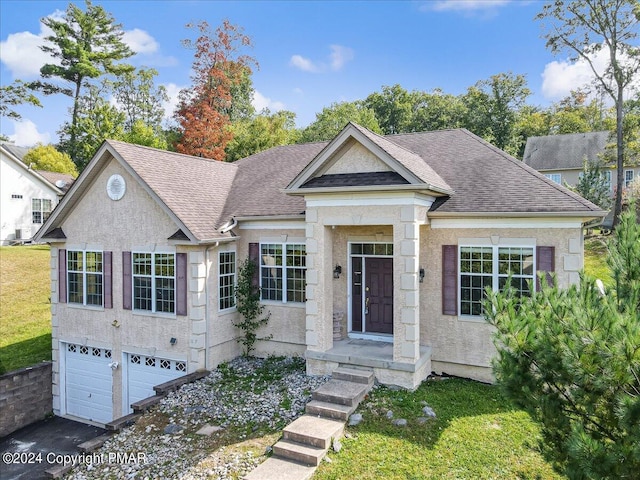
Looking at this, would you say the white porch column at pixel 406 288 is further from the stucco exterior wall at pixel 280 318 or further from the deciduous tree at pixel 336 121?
the deciduous tree at pixel 336 121

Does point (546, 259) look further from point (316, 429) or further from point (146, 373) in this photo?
point (146, 373)

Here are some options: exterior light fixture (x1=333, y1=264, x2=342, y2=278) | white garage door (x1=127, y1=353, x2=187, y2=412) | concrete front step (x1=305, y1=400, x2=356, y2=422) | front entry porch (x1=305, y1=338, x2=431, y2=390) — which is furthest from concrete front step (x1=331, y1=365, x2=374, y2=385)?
white garage door (x1=127, y1=353, x2=187, y2=412)

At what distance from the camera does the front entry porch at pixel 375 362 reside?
1005cm

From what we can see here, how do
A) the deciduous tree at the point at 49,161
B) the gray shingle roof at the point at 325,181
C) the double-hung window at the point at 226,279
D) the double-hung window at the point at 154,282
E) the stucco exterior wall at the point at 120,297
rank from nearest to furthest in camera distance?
the gray shingle roof at the point at 325,181
the stucco exterior wall at the point at 120,297
the double-hung window at the point at 154,282
the double-hung window at the point at 226,279
the deciduous tree at the point at 49,161

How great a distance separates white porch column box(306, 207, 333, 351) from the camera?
11.0m

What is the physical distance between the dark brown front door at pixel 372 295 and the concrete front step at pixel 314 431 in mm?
3954

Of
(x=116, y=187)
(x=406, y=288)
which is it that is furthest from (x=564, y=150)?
(x=116, y=187)

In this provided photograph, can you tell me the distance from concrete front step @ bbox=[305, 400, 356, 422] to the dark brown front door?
11.4 feet

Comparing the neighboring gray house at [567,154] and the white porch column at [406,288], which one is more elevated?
the neighboring gray house at [567,154]

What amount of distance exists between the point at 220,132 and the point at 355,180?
21920 millimetres

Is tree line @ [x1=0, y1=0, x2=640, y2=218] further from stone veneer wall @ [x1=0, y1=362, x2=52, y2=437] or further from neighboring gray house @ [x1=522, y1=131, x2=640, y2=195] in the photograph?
stone veneer wall @ [x1=0, y1=362, x2=52, y2=437]

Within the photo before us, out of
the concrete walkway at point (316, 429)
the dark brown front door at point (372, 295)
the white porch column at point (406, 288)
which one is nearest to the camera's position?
the concrete walkway at point (316, 429)

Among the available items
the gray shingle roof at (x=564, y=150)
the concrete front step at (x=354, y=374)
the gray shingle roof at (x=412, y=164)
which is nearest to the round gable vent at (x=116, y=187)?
the gray shingle roof at (x=412, y=164)

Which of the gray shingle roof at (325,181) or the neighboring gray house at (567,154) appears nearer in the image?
the gray shingle roof at (325,181)
